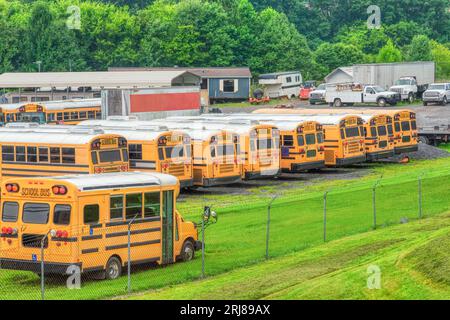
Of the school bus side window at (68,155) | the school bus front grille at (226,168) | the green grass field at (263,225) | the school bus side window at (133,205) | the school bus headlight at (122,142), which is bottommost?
the school bus front grille at (226,168)

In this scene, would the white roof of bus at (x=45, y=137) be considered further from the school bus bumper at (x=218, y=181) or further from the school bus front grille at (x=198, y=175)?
the school bus bumper at (x=218, y=181)

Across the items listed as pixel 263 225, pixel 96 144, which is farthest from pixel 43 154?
pixel 263 225

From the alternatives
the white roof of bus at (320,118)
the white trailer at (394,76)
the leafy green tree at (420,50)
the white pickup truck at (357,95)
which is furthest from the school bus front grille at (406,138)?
the leafy green tree at (420,50)

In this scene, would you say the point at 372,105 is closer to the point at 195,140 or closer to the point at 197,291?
the point at 195,140

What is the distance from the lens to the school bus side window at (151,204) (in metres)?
26.0

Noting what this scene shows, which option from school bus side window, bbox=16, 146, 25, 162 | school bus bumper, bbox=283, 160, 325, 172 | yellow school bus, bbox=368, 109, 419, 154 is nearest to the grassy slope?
school bus side window, bbox=16, 146, 25, 162

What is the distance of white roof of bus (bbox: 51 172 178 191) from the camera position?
81.0 ft

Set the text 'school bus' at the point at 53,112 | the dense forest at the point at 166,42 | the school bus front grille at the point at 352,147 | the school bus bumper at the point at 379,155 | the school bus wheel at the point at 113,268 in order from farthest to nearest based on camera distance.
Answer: the dense forest at the point at 166,42
the text 'school bus' at the point at 53,112
the school bus bumper at the point at 379,155
the school bus front grille at the point at 352,147
the school bus wheel at the point at 113,268

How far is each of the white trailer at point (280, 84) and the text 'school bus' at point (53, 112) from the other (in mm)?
30539

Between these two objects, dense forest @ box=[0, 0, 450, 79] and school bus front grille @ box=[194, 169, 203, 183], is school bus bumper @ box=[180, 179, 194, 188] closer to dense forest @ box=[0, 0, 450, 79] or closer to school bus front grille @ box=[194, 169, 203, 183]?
school bus front grille @ box=[194, 169, 203, 183]

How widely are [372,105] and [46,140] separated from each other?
49.4m

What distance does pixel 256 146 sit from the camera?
1907 inches
